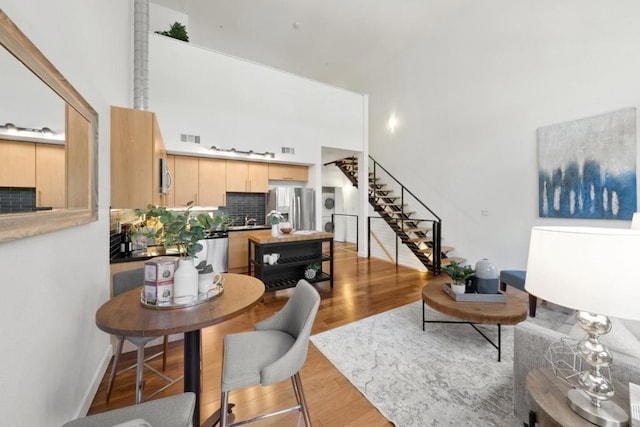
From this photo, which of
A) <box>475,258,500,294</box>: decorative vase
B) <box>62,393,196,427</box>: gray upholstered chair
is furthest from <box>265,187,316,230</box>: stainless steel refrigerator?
<box>62,393,196,427</box>: gray upholstered chair

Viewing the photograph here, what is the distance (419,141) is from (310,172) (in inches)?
118

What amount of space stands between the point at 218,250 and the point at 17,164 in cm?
373

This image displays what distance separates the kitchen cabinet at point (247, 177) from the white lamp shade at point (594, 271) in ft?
15.6

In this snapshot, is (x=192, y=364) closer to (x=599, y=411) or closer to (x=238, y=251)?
(x=599, y=411)

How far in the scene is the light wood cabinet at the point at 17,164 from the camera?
2.95 ft

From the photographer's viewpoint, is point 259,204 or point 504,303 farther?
point 259,204

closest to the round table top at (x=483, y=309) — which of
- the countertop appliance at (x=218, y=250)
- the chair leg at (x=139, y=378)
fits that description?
the chair leg at (x=139, y=378)

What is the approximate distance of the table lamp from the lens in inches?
31.2

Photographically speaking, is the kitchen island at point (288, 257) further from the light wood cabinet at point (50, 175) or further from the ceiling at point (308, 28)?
the ceiling at point (308, 28)

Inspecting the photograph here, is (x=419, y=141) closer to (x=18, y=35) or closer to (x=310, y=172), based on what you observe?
(x=310, y=172)

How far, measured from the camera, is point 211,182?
184 inches

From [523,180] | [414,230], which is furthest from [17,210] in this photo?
[523,180]

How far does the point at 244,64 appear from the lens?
185 inches

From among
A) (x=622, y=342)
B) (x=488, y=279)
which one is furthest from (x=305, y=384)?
(x=488, y=279)
